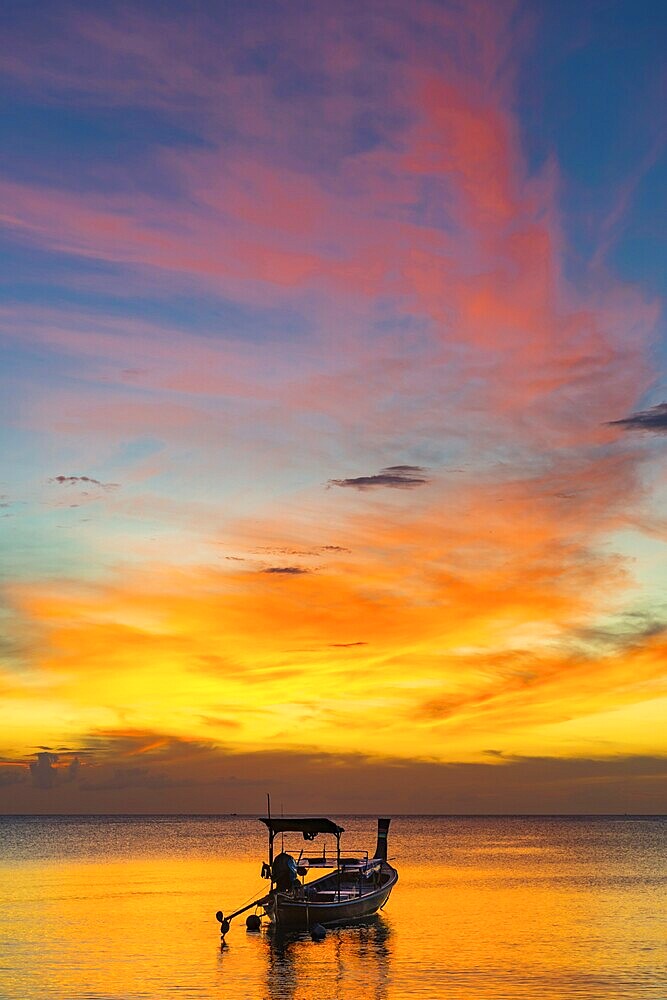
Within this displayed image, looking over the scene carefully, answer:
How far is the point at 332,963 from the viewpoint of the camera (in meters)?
50.1

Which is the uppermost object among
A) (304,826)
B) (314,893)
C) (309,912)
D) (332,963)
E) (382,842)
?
(304,826)

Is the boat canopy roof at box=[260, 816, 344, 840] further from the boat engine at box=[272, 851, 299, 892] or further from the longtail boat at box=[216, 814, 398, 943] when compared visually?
the boat engine at box=[272, 851, 299, 892]

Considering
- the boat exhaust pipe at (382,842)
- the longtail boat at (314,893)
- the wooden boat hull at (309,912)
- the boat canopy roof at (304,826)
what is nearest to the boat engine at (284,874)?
the longtail boat at (314,893)

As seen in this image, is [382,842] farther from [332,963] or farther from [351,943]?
[332,963]

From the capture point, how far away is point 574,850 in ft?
562

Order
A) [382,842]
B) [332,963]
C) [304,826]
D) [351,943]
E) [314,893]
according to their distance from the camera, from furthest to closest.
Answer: [382,842]
[304,826]
[314,893]
[351,943]
[332,963]

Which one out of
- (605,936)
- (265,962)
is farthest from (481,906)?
(265,962)

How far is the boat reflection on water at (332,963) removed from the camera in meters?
44.0

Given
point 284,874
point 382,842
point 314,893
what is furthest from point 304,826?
point 382,842

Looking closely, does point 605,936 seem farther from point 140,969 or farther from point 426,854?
point 426,854

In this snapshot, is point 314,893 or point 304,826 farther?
point 304,826

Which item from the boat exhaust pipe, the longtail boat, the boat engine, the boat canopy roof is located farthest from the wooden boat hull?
the boat exhaust pipe

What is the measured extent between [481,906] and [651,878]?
37852mm

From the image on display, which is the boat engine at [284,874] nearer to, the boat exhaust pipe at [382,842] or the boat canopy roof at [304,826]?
the boat canopy roof at [304,826]
